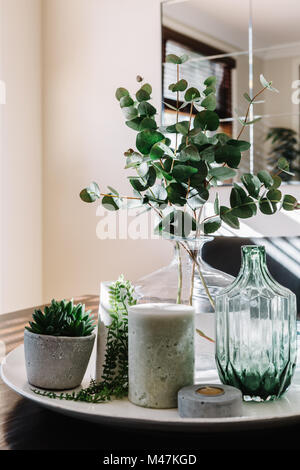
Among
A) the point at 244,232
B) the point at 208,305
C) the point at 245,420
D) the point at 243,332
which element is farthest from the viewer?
the point at 244,232

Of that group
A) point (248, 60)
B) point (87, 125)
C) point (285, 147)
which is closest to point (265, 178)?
point (285, 147)

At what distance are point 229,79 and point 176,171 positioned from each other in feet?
6.85

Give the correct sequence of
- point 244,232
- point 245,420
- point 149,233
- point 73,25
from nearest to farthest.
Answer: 1. point 245,420
2. point 244,232
3. point 149,233
4. point 73,25

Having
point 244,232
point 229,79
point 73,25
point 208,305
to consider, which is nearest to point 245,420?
point 208,305

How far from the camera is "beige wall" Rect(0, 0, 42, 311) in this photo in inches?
120

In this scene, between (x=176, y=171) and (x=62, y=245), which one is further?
(x=62, y=245)

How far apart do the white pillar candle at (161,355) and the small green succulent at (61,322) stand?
0.11 m

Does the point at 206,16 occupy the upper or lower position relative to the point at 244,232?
upper

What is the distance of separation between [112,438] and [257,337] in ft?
0.71

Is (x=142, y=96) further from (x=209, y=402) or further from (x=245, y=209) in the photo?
(x=209, y=402)

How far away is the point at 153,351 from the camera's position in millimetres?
625

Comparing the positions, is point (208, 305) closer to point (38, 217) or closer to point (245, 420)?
point (245, 420)

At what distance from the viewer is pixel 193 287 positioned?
2.52ft

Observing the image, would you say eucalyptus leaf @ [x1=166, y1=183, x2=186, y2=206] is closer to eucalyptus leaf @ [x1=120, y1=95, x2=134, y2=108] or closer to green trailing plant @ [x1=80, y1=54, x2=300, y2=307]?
green trailing plant @ [x1=80, y1=54, x2=300, y2=307]
